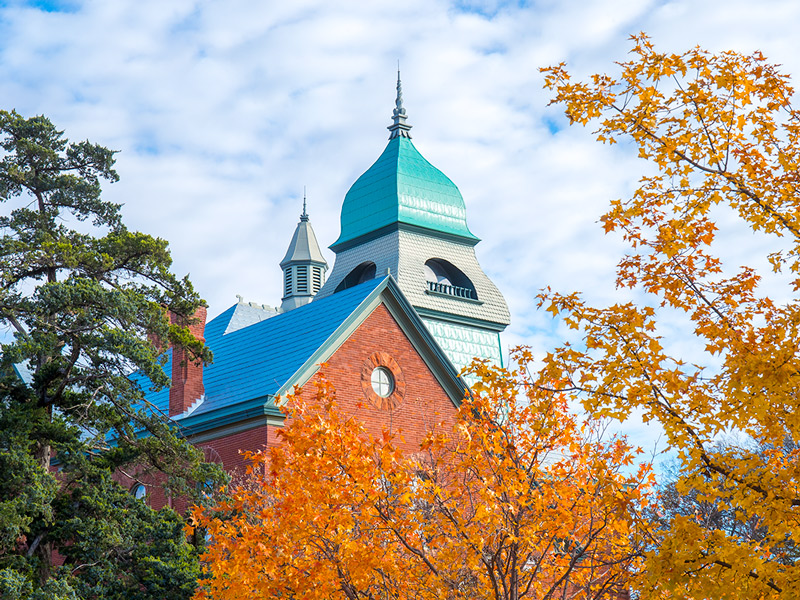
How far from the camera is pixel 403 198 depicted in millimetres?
50375

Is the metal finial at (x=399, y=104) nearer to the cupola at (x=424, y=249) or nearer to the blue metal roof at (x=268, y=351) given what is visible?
the cupola at (x=424, y=249)

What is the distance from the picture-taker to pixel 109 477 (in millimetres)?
19109

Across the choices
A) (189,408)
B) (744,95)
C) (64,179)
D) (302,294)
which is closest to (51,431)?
(64,179)

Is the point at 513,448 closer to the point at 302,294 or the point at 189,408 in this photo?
the point at 189,408

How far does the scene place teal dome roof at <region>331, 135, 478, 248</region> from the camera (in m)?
50.5

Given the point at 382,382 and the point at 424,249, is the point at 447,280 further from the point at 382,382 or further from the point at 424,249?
the point at 382,382

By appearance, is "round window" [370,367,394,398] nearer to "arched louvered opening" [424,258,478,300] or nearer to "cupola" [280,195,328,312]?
"arched louvered opening" [424,258,478,300]

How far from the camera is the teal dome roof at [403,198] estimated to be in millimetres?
50531

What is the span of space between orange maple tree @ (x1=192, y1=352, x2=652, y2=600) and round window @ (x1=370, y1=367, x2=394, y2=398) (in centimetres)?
1220

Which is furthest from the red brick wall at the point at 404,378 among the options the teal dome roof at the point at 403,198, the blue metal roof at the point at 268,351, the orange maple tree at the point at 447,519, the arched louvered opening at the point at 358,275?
the arched louvered opening at the point at 358,275

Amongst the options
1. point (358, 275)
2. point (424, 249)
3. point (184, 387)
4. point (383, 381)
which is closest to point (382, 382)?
point (383, 381)

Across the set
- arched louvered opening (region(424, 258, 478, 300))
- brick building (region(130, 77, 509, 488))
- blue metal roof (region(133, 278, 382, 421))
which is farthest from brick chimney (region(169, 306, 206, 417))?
arched louvered opening (region(424, 258, 478, 300))

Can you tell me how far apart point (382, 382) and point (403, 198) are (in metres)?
24.9

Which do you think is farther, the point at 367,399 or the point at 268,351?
the point at 268,351
